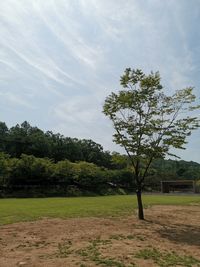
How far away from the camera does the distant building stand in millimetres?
74812

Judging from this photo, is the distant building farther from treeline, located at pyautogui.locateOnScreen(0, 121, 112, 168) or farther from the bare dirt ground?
the bare dirt ground

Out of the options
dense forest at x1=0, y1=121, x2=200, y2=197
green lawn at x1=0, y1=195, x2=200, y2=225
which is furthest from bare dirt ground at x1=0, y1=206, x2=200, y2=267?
dense forest at x1=0, y1=121, x2=200, y2=197

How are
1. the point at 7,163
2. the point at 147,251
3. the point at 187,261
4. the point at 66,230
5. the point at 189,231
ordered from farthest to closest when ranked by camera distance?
the point at 7,163 < the point at 189,231 < the point at 66,230 < the point at 147,251 < the point at 187,261

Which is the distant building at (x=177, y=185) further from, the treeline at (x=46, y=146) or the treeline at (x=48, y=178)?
the treeline at (x=46, y=146)

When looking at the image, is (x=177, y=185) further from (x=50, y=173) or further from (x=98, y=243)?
(x=98, y=243)

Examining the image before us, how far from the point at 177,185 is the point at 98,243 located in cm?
7333

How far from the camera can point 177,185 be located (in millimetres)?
82812

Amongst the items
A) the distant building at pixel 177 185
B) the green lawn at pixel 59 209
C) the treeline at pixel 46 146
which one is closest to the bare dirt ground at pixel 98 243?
the green lawn at pixel 59 209

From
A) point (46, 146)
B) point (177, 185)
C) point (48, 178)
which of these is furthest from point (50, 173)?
point (177, 185)

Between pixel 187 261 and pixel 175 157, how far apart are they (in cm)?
1002

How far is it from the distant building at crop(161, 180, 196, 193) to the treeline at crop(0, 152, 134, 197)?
31.2ft

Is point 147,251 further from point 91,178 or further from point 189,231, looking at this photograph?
point 91,178

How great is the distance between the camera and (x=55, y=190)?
60.6 meters

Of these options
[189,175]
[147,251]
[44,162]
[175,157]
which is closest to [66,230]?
[147,251]
